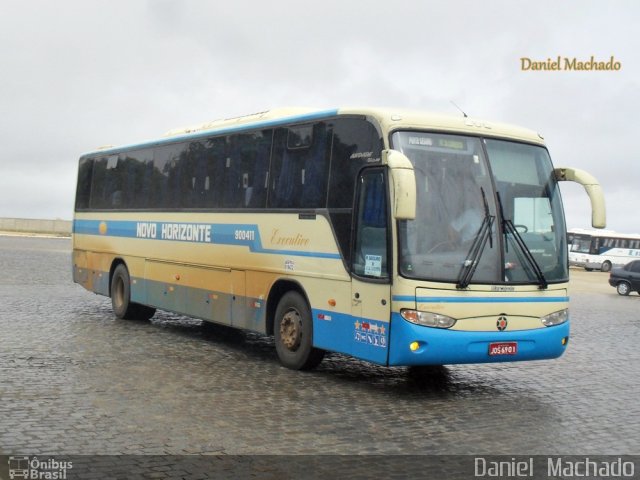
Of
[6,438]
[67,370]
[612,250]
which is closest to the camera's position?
[6,438]

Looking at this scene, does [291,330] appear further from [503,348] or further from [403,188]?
[403,188]

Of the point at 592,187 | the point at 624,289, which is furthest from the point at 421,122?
the point at 624,289

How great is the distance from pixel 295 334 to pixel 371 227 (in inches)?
84.0

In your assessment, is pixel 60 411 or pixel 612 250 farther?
pixel 612 250

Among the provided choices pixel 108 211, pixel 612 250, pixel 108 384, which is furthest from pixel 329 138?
pixel 612 250

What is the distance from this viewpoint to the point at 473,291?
10117 millimetres

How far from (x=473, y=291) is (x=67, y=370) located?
198 inches

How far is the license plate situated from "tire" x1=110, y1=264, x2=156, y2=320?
354 inches

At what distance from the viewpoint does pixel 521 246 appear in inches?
416

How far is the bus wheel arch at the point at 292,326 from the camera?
11656 mm

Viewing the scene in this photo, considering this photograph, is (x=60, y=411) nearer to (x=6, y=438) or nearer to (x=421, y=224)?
(x=6, y=438)

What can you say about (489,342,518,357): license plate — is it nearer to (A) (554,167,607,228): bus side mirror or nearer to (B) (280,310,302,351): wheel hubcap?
(A) (554,167,607,228): bus side mirror

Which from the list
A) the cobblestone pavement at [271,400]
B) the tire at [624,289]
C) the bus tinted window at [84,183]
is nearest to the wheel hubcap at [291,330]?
the cobblestone pavement at [271,400]

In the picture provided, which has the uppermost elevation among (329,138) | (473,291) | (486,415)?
(329,138)
